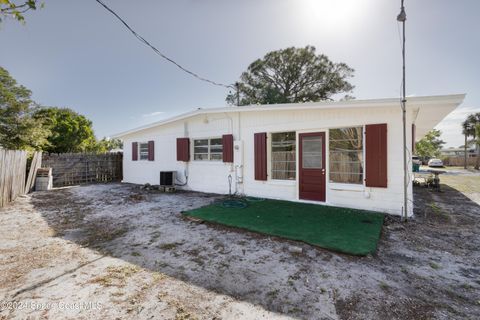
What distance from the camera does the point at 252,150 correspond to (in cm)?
670

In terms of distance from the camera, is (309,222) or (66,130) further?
(66,130)

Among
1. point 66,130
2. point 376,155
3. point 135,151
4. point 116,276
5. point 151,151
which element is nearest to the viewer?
point 116,276

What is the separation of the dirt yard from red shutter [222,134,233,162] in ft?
10.1

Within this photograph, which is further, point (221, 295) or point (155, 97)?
point (155, 97)

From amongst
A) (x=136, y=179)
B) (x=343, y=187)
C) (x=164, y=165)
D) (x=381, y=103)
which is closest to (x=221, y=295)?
(x=343, y=187)

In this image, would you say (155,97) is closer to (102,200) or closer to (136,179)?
(136,179)

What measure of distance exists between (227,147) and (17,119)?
15.5 metres

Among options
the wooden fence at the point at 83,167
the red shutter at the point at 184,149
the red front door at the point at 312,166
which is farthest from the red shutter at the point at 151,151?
the red front door at the point at 312,166

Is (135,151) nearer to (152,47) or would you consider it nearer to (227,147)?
(227,147)

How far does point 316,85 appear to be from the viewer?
1352 cm

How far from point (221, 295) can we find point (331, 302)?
106cm

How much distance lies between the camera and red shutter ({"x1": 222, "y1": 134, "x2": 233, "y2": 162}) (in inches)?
275

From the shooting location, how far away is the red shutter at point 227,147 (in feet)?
22.9

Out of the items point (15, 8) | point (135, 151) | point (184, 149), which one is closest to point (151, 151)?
point (135, 151)
